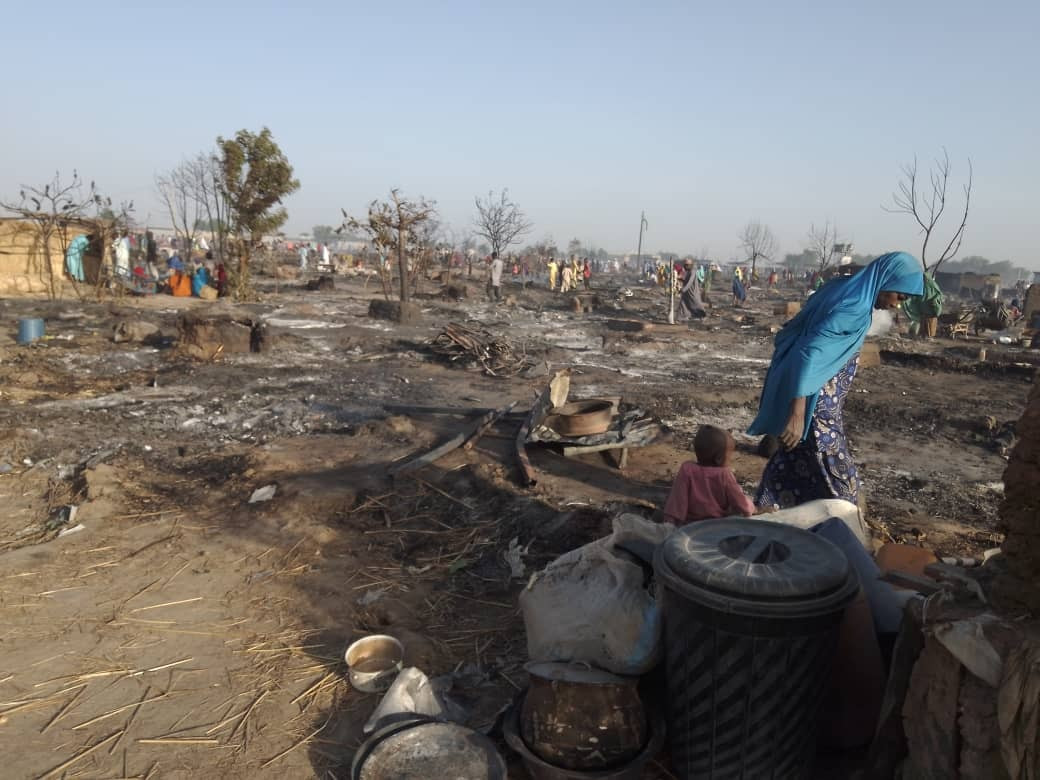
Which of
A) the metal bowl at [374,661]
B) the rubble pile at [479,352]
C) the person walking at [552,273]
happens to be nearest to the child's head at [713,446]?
the metal bowl at [374,661]

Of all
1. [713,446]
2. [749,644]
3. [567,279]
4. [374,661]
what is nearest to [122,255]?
[567,279]

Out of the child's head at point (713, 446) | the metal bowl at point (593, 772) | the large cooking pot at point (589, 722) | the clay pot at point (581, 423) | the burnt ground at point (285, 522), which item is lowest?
the burnt ground at point (285, 522)

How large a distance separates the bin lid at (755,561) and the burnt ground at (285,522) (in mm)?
878

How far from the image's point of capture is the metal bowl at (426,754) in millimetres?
2229

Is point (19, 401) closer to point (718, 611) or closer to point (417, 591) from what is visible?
point (417, 591)

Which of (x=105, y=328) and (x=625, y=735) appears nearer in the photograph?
(x=625, y=735)

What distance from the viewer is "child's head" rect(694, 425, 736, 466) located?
10.2 feet

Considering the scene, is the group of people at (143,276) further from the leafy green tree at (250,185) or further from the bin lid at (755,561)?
the bin lid at (755,561)

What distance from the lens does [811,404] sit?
135 inches

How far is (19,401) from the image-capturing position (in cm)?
771

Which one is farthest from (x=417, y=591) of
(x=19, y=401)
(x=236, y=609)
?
(x=19, y=401)

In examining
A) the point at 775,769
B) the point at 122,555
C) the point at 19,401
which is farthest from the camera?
the point at 19,401

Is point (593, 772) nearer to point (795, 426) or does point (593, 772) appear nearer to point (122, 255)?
point (795, 426)

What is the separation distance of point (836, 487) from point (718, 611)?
2013 mm
